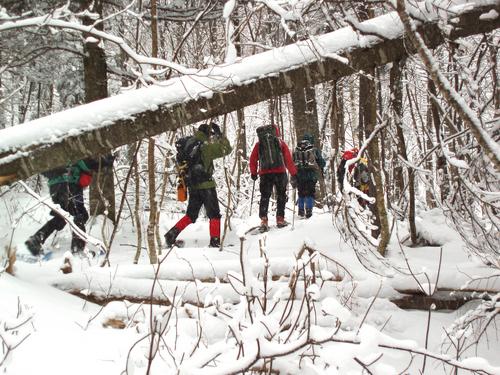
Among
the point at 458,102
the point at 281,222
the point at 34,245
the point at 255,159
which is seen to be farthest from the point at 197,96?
the point at 281,222

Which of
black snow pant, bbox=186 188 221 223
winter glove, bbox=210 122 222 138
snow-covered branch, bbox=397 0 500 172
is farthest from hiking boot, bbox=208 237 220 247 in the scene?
snow-covered branch, bbox=397 0 500 172

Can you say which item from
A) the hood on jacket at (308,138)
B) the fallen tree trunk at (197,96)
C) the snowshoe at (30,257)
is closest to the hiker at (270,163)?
the hood on jacket at (308,138)

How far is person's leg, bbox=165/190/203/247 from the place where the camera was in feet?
21.3

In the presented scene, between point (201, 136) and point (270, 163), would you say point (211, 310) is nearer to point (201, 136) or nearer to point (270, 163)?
point (201, 136)

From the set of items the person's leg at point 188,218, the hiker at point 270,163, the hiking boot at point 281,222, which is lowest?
the hiking boot at point 281,222

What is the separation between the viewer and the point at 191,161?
6.50m

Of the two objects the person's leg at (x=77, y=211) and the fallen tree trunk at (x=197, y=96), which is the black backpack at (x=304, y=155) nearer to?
the person's leg at (x=77, y=211)

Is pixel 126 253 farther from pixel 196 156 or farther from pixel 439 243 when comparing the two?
pixel 439 243

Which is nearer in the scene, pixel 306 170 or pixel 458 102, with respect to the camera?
pixel 458 102

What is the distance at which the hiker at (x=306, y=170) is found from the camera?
8.54 m

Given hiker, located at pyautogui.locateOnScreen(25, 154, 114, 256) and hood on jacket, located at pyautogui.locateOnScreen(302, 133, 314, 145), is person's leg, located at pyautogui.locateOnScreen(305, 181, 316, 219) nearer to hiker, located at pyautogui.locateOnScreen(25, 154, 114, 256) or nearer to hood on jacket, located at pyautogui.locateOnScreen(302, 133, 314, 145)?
hood on jacket, located at pyautogui.locateOnScreen(302, 133, 314, 145)

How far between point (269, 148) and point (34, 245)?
12.3ft

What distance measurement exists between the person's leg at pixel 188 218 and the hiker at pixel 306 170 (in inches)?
105

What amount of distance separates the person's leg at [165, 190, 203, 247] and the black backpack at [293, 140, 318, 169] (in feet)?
8.73
